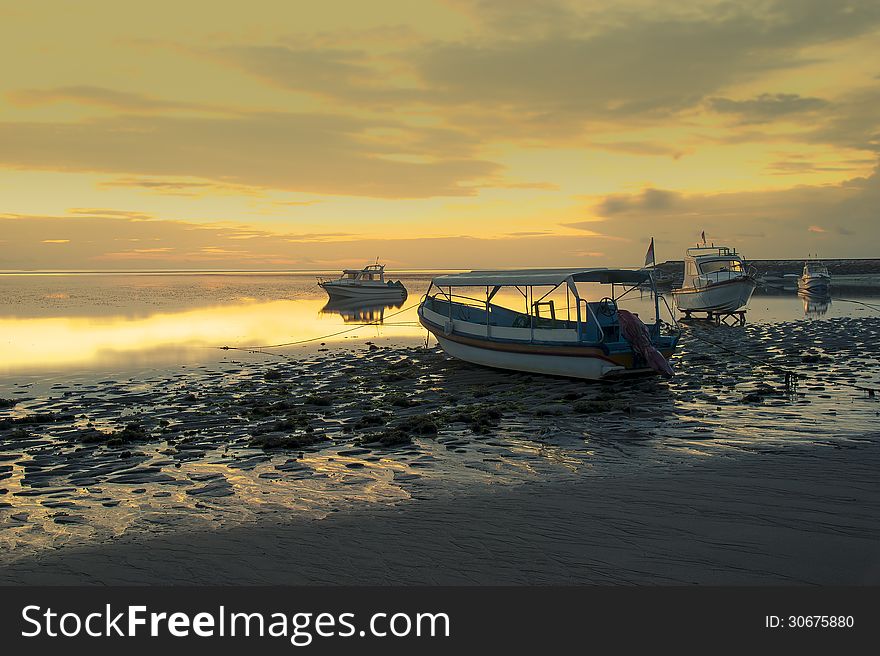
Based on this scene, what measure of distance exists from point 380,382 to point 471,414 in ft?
24.5

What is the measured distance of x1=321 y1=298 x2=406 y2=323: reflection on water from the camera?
57.6m

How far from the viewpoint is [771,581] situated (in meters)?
6.82

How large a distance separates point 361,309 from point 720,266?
35302 mm

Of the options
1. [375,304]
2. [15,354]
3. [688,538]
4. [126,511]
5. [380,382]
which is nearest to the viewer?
[688,538]

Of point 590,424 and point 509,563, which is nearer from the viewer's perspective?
point 509,563

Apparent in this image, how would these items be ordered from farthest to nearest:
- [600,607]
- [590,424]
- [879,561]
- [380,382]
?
[380,382]
[590,424]
[879,561]
[600,607]

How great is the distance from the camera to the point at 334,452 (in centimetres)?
1331

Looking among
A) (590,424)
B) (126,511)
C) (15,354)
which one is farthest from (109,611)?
(15,354)

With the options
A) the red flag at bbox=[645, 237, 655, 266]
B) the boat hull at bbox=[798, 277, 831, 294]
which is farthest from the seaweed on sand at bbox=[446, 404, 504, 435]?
the boat hull at bbox=[798, 277, 831, 294]

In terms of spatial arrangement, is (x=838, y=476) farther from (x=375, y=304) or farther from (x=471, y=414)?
(x=375, y=304)

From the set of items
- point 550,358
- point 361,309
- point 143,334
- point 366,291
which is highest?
point 366,291

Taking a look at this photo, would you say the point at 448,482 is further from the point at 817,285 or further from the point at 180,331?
the point at 817,285

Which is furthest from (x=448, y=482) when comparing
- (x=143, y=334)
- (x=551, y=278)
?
(x=143, y=334)

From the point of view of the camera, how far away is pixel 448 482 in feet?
35.9
